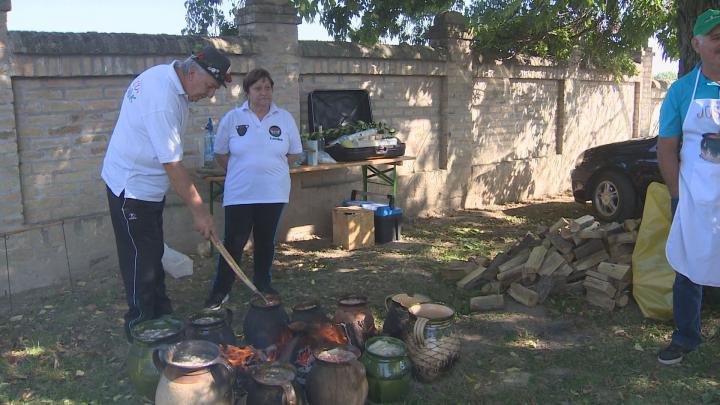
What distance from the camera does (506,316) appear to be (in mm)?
5070

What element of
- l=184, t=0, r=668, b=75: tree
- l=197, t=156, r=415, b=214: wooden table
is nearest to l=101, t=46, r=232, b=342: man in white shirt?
l=197, t=156, r=415, b=214: wooden table

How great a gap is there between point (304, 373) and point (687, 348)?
93.2 inches

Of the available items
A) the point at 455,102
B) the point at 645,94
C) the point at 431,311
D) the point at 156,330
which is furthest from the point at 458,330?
the point at 645,94

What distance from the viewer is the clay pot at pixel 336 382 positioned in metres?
3.29

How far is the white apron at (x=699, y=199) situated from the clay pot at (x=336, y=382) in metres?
2.04

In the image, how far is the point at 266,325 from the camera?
3.89 metres

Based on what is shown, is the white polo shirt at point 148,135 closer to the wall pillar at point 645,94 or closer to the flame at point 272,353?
the flame at point 272,353

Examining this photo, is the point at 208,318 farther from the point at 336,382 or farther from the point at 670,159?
the point at 670,159

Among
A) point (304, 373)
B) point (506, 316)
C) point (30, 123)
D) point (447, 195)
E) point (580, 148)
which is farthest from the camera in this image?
point (580, 148)

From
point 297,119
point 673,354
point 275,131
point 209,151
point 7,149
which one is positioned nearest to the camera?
point 673,354

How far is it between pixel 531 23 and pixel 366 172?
10.6 feet

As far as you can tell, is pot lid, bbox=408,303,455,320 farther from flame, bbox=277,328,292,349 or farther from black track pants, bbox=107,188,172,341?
black track pants, bbox=107,188,172,341

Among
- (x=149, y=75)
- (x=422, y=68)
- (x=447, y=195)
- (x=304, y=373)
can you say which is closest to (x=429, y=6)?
(x=422, y=68)

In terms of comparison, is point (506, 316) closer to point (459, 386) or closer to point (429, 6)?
point (459, 386)
